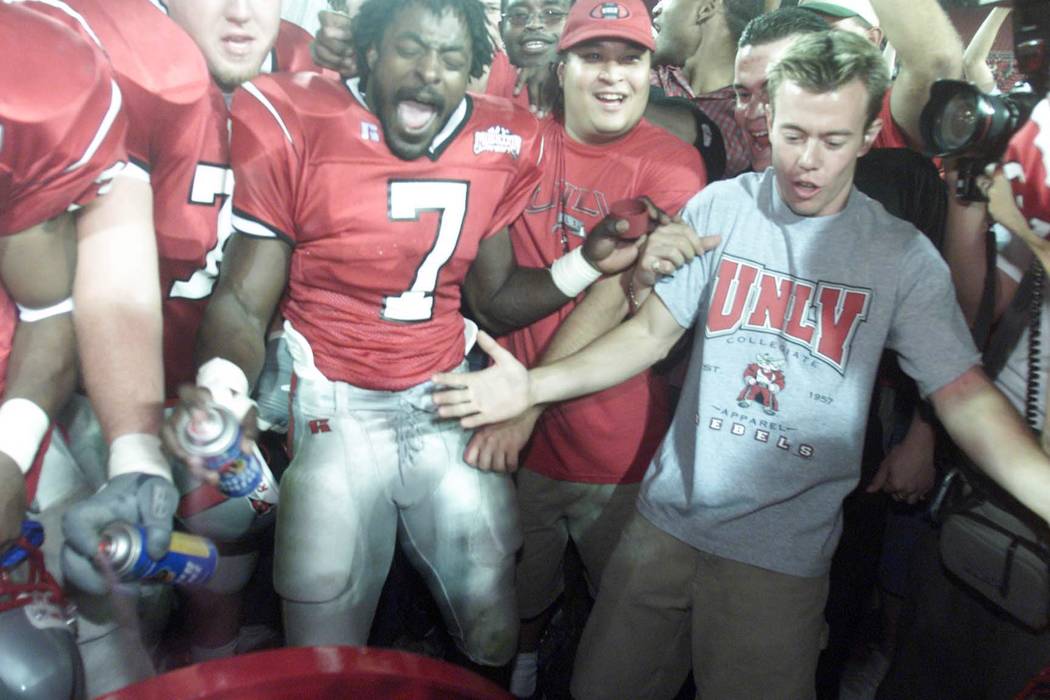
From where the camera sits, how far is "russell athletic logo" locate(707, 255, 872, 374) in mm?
1315

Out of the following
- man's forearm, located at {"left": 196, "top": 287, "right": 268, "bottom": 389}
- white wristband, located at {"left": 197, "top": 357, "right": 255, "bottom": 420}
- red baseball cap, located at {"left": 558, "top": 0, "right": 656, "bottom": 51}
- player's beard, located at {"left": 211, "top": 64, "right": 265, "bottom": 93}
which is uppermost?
red baseball cap, located at {"left": 558, "top": 0, "right": 656, "bottom": 51}

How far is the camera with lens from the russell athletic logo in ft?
0.86

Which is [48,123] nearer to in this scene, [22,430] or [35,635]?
[22,430]

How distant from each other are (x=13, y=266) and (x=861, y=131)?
3.91 feet

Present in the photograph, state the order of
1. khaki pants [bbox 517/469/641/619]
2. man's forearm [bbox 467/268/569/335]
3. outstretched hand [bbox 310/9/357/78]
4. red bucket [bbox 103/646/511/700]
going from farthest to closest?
1. khaki pants [bbox 517/469/641/619]
2. man's forearm [bbox 467/268/569/335]
3. outstretched hand [bbox 310/9/357/78]
4. red bucket [bbox 103/646/511/700]

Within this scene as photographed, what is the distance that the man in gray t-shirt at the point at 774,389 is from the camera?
4.19 feet

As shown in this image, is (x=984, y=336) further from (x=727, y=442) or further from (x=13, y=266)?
(x=13, y=266)

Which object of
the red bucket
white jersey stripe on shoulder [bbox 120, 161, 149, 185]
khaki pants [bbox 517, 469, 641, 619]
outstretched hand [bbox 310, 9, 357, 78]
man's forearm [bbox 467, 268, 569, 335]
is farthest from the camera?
khaki pants [bbox 517, 469, 641, 619]

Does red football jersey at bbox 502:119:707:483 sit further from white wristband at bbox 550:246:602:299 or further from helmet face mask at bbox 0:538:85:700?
helmet face mask at bbox 0:538:85:700

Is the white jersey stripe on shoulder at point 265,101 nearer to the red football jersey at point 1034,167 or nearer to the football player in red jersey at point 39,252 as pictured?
the football player in red jersey at point 39,252

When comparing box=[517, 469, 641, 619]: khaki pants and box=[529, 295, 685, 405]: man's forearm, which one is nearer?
box=[529, 295, 685, 405]: man's forearm

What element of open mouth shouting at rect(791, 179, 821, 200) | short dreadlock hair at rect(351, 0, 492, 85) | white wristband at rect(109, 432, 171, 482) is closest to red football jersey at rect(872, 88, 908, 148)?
open mouth shouting at rect(791, 179, 821, 200)

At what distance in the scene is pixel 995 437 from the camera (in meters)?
1.24

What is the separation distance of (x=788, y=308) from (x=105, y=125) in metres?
1.00
